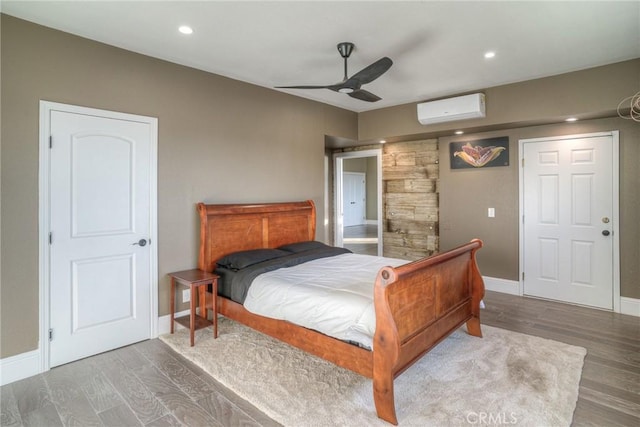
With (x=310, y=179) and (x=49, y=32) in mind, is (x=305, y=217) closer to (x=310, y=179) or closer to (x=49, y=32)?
(x=310, y=179)

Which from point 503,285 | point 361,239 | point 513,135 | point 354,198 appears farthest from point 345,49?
point 354,198

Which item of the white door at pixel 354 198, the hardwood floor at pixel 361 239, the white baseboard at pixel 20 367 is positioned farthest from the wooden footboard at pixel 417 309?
the white door at pixel 354 198

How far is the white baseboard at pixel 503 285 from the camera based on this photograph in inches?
188

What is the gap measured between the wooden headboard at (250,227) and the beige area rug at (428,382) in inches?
37.0

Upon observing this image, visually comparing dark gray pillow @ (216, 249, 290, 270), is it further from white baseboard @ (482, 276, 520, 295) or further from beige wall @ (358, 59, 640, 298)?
white baseboard @ (482, 276, 520, 295)

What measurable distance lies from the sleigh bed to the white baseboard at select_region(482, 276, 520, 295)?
5.97ft

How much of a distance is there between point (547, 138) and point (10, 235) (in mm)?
5660

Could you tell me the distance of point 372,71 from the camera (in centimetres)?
284

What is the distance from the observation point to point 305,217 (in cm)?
484

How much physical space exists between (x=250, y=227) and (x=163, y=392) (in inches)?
78.9

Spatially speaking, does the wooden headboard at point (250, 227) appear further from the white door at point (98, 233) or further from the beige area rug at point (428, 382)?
the beige area rug at point (428, 382)

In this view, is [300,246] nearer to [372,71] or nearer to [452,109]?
[372,71]

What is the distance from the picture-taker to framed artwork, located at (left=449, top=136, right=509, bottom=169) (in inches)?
188

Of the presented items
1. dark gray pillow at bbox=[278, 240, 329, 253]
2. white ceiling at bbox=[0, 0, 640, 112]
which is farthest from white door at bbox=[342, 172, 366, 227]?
white ceiling at bbox=[0, 0, 640, 112]
